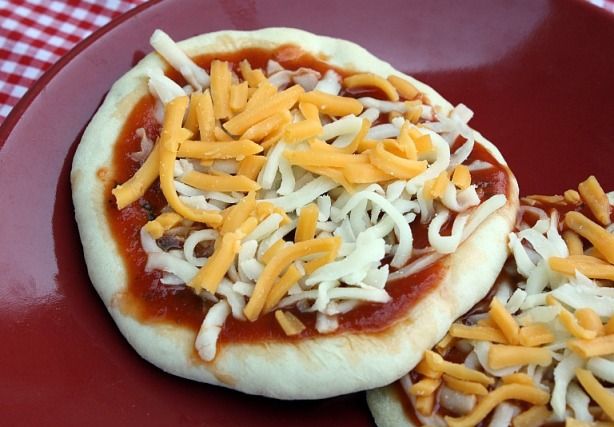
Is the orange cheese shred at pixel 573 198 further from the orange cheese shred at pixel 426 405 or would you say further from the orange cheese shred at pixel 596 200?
the orange cheese shred at pixel 426 405

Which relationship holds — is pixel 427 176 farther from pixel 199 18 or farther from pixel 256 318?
pixel 199 18

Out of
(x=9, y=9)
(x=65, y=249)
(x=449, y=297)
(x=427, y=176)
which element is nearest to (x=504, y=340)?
(x=449, y=297)

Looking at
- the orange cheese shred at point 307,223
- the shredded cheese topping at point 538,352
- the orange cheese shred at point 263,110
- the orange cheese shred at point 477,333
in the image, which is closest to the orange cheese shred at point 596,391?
the shredded cheese topping at point 538,352

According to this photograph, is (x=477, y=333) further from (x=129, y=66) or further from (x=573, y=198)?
(x=129, y=66)

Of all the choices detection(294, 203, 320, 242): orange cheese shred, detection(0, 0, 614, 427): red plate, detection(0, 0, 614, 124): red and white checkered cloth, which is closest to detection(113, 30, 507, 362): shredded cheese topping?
detection(294, 203, 320, 242): orange cheese shred

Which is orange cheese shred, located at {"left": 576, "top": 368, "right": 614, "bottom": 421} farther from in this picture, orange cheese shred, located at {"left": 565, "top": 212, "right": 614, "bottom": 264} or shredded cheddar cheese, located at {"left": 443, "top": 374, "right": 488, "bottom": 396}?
orange cheese shred, located at {"left": 565, "top": 212, "right": 614, "bottom": 264}
